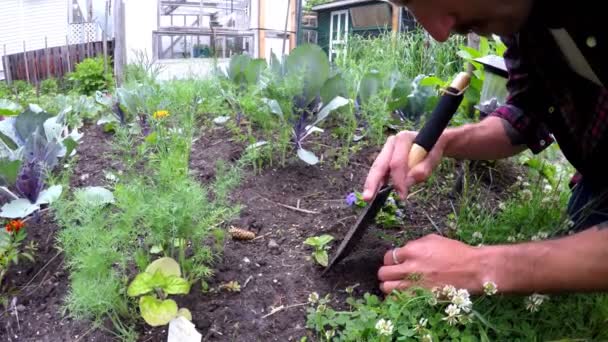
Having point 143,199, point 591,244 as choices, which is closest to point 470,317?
point 591,244

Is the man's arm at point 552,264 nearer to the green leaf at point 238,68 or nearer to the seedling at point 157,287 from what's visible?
the seedling at point 157,287

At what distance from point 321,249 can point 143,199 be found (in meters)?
0.46

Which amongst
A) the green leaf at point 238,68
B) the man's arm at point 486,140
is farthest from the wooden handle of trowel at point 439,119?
the green leaf at point 238,68

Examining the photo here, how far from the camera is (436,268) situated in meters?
1.06

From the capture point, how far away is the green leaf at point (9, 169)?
53.7 inches

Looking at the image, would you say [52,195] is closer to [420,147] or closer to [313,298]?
[313,298]

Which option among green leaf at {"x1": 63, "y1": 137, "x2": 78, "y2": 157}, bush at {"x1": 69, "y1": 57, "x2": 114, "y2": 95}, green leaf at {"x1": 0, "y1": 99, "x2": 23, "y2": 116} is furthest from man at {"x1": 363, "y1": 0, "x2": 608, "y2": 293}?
bush at {"x1": 69, "y1": 57, "x2": 114, "y2": 95}

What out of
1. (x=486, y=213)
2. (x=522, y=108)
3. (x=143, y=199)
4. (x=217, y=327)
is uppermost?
(x=522, y=108)

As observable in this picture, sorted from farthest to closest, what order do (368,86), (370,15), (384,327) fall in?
(370,15) → (368,86) → (384,327)

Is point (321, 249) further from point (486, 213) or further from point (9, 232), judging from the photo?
point (9, 232)

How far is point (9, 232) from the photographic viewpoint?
1353 millimetres

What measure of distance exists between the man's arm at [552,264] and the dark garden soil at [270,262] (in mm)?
311

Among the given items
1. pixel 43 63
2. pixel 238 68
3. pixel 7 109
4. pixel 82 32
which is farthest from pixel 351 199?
pixel 82 32

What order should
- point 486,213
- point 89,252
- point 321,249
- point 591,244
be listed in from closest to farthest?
point 591,244
point 89,252
point 321,249
point 486,213
